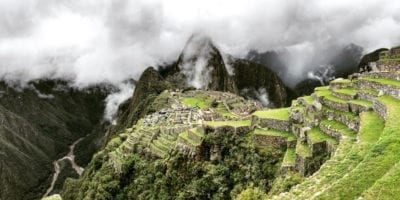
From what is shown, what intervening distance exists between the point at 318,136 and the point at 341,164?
1291 cm

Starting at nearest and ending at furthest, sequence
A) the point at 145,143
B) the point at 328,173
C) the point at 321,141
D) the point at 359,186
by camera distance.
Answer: the point at 359,186 < the point at 328,173 < the point at 321,141 < the point at 145,143

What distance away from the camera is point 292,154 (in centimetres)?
4212

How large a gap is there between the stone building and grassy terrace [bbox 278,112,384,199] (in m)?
17.0

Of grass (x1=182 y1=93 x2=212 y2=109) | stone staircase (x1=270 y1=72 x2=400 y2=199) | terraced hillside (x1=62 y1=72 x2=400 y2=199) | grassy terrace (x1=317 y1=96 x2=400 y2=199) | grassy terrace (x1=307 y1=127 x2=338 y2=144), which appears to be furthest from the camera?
grass (x1=182 y1=93 x2=212 y2=109)

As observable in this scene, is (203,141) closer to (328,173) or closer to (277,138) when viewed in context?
(277,138)

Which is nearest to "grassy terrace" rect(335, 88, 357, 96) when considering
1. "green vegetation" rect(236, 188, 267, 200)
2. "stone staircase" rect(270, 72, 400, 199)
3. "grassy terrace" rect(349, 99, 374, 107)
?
"stone staircase" rect(270, 72, 400, 199)

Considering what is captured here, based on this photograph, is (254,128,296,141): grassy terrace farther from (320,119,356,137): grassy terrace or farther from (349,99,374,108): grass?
(349,99,374,108): grass

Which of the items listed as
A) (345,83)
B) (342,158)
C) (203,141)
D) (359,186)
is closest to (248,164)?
(203,141)

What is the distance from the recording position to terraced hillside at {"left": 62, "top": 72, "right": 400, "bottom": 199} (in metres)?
23.4

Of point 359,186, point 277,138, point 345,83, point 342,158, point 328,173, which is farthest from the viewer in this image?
point 345,83

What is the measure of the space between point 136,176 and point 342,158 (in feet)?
150

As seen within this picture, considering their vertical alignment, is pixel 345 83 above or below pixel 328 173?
above

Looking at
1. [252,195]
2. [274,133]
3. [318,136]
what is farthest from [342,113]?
[252,195]

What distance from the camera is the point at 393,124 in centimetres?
2725
